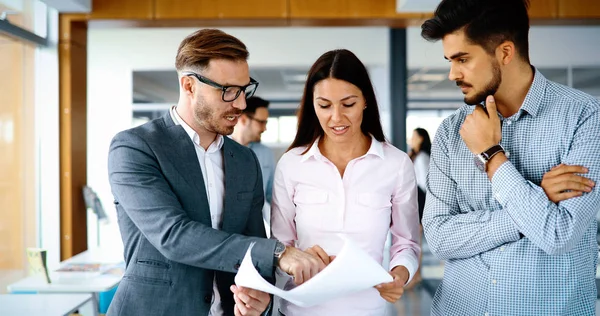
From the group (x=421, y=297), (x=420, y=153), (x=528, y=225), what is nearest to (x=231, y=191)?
(x=528, y=225)

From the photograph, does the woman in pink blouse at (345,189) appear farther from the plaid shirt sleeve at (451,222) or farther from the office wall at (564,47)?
the office wall at (564,47)

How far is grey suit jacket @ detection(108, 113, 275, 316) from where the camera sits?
1.63 m

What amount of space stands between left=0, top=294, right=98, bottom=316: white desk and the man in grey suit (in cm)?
129

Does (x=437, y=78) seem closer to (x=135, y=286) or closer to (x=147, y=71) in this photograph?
(x=147, y=71)

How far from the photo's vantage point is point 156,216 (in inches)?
65.6

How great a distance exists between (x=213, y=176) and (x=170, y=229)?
0.34m

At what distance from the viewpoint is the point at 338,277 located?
1.37 metres

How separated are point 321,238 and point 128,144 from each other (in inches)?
29.2

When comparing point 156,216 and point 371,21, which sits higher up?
point 371,21

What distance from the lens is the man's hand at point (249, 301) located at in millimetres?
1669

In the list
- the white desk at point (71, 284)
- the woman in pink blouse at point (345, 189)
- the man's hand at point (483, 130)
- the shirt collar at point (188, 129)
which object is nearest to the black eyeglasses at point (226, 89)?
the shirt collar at point (188, 129)

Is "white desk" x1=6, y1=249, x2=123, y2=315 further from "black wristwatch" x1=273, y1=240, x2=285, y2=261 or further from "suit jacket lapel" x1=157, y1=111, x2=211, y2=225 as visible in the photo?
"black wristwatch" x1=273, y1=240, x2=285, y2=261

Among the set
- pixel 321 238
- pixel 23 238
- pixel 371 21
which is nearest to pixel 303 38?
pixel 371 21

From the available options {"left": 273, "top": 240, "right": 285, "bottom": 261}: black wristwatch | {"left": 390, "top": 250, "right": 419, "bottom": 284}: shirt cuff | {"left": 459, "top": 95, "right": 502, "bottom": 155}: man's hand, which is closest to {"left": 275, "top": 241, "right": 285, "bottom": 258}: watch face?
{"left": 273, "top": 240, "right": 285, "bottom": 261}: black wristwatch
